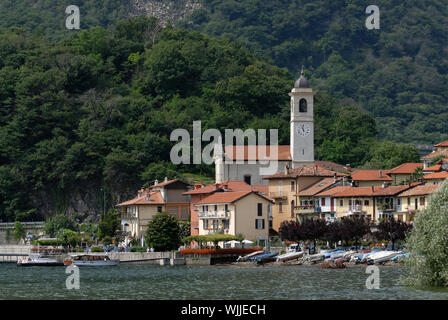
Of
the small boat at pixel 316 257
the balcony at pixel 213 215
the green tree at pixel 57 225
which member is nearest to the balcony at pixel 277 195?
the balcony at pixel 213 215

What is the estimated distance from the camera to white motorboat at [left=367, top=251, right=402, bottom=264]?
8812cm

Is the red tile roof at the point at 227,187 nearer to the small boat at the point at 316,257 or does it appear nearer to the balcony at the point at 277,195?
the balcony at the point at 277,195

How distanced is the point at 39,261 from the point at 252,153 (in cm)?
3354

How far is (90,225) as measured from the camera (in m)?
134

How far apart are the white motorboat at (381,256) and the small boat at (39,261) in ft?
117

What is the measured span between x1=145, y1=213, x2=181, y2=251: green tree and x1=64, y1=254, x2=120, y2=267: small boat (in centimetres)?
406

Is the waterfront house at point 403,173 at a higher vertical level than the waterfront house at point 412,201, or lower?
higher

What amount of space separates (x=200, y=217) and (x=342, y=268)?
32893mm

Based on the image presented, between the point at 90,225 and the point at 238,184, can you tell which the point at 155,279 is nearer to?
the point at 238,184

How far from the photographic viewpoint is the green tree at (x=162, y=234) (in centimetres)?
10850

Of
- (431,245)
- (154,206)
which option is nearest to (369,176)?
(154,206)

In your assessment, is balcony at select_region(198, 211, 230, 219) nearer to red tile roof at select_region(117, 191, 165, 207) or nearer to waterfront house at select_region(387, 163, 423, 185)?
red tile roof at select_region(117, 191, 165, 207)

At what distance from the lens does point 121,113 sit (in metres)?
161

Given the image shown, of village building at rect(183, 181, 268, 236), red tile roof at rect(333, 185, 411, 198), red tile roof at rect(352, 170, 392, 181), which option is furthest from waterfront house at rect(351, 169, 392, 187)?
village building at rect(183, 181, 268, 236)
